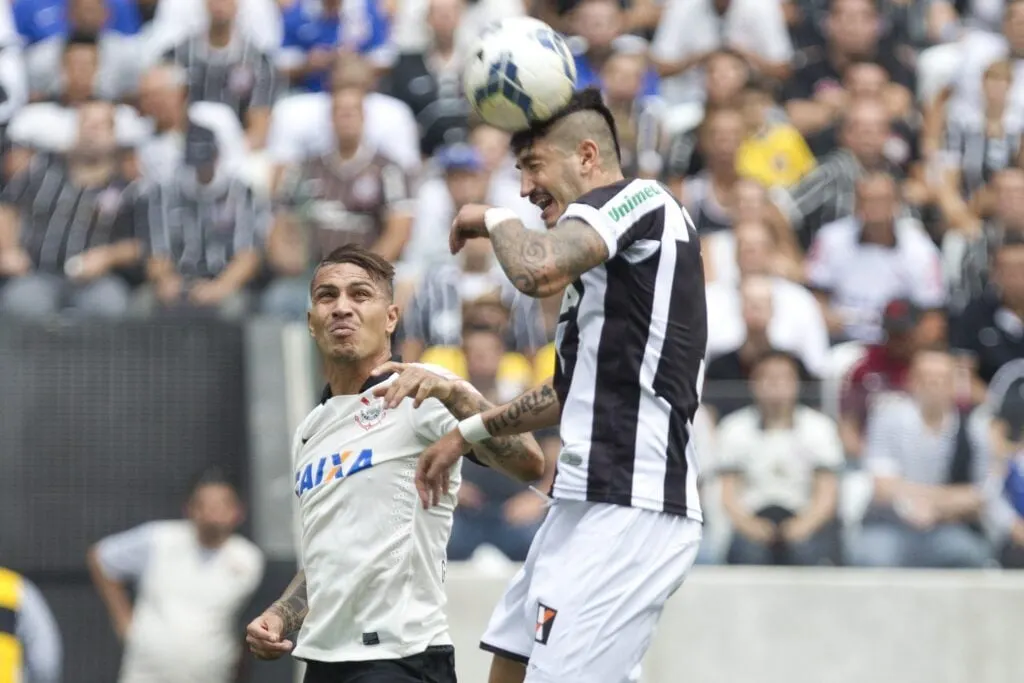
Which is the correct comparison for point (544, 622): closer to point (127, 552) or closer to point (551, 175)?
point (551, 175)

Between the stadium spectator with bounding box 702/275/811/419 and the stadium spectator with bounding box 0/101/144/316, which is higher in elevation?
the stadium spectator with bounding box 0/101/144/316

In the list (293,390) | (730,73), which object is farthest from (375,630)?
(730,73)

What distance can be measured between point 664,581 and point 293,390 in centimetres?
604

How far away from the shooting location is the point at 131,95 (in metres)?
14.4

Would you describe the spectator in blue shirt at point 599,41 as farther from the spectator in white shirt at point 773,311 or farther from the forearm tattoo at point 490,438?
the forearm tattoo at point 490,438

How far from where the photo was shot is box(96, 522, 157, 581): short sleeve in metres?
10.8

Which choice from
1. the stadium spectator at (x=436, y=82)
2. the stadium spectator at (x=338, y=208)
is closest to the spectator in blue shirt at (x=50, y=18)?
the stadium spectator at (x=436, y=82)

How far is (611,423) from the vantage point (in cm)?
557

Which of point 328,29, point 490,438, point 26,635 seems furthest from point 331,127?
point 490,438

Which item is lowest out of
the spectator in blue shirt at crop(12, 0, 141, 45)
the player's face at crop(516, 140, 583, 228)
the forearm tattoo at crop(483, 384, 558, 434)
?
the forearm tattoo at crop(483, 384, 558, 434)

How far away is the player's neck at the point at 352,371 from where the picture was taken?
6094 mm

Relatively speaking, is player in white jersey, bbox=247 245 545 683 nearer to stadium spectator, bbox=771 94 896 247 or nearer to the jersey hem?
the jersey hem

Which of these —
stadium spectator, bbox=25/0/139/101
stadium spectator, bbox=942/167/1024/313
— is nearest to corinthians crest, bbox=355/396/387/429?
stadium spectator, bbox=942/167/1024/313

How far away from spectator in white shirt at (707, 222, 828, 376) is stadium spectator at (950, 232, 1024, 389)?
94 cm
